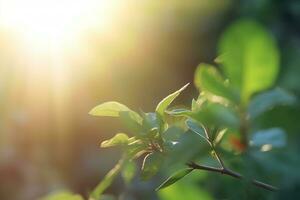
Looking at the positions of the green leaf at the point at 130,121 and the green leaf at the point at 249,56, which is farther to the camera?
the green leaf at the point at 130,121

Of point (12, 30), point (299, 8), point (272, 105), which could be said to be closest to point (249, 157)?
point (272, 105)

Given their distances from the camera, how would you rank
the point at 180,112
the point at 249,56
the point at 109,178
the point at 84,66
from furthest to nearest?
1. the point at 84,66
2. the point at 109,178
3. the point at 180,112
4. the point at 249,56

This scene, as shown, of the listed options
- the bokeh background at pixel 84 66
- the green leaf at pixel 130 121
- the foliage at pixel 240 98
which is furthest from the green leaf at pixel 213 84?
the bokeh background at pixel 84 66

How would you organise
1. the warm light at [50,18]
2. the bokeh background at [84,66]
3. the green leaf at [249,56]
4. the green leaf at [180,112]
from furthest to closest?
the warm light at [50,18], the bokeh background at [84,66], the green leaf at [180,112], the green leaf at [249,56]

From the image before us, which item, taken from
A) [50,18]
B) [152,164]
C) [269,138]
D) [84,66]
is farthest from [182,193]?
[84,66]

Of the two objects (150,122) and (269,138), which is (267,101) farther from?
(150,122)

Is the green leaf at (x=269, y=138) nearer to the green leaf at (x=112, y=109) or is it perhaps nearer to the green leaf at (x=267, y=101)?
the green leaf at (x=267, y=101)
